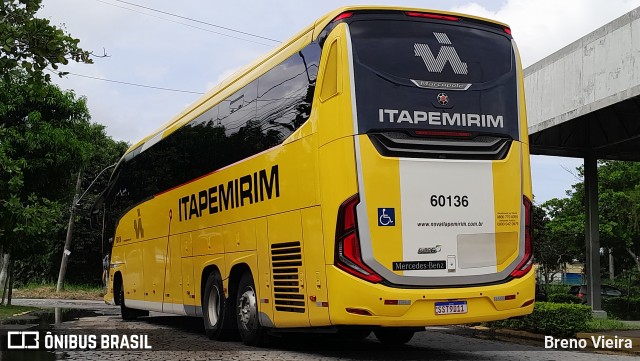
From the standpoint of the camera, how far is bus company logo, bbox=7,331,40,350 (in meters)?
12.2

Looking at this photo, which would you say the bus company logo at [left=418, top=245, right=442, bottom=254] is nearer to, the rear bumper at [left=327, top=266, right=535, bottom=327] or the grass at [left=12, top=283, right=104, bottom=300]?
the rear bumper at [left=327, top=266, right=535, bottom=327]

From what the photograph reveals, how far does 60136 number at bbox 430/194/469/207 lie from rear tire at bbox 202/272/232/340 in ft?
14.6

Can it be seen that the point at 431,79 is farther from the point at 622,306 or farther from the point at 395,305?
the point at 622,306

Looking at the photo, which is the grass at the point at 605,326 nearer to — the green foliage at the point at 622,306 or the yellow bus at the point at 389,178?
the yellow bus at the point at 389,178

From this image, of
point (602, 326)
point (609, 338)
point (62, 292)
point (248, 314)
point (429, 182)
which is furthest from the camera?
point (62, 292)

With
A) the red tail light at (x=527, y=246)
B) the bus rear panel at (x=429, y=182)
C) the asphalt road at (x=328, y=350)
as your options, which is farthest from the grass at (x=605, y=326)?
the bus rear panel at (x=429, y=182)

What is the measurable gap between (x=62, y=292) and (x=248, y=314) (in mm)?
32674

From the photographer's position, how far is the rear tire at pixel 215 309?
12219 millimetres

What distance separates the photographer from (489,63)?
9.91m

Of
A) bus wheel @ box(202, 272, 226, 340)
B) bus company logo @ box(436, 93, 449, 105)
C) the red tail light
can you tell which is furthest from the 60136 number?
bus wheel @ box(202, 272, 226, 340)

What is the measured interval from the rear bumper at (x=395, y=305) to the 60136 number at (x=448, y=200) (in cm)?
103

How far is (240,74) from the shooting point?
1284cm

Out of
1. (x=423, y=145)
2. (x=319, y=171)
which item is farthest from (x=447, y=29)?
(x=319, y=171)

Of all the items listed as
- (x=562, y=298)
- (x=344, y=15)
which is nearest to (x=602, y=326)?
(x=344, y=15)
